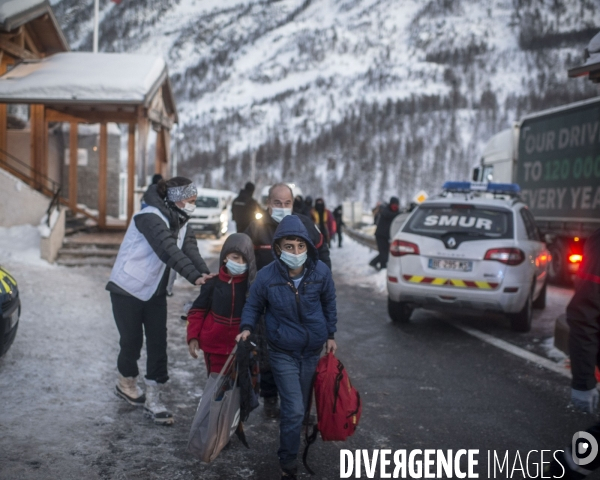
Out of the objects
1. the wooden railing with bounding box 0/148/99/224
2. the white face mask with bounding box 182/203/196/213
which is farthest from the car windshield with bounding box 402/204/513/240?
the wooden railing with bounding box 0/148/99/224

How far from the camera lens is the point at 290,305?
402 cm

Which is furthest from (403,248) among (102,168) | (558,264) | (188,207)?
(102,168)

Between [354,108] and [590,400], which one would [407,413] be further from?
[354,108]

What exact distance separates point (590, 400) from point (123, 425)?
3197mm

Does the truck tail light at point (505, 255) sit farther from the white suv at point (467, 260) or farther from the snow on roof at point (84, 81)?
the snow on roof at point (84, 81)

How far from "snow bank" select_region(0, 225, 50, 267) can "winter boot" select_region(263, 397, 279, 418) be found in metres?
8.84

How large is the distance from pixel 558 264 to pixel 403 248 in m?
7.57

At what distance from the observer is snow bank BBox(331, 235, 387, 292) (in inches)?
563

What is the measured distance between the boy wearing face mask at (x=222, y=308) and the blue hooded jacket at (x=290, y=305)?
0.39m

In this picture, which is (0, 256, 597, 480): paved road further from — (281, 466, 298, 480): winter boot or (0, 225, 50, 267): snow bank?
(0, 225, 50, 267): snow bank

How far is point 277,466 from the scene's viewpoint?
4211 millimetres

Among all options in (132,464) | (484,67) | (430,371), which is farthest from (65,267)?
(484,67)

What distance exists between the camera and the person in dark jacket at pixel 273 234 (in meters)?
5.21

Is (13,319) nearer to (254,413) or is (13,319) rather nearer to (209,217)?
(254,413)
